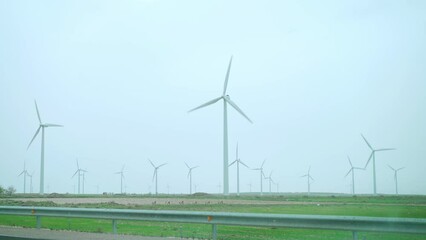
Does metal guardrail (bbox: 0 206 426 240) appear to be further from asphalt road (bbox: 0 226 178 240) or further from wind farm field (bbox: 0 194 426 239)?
wind farm field (bbox: 0 194 426 239)

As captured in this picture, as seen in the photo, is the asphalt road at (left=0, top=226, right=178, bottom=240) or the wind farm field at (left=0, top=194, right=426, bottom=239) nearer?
the asphalt road at (left=0, top=226, right=178, bottom=240)

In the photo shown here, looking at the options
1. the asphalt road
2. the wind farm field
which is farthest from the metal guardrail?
the wind farm field

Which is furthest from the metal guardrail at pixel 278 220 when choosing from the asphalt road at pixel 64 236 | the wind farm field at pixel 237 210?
the wind farm field at pixel 237 210

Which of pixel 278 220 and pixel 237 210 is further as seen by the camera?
pixel 237 210

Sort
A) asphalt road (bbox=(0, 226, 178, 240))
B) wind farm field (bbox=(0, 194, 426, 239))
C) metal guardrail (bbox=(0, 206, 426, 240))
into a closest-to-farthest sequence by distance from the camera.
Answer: metal guardrail (bbox=(0, 206, 426, 240)) → asphalt road (bbox=(0, 226, 178, 240)) → wind farm field (bbox=(0, 194, 426, 239))

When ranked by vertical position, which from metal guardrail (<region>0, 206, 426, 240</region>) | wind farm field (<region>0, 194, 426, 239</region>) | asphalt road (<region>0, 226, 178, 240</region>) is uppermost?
metal guardrail (<region>0, 206, 426, 240</region>)

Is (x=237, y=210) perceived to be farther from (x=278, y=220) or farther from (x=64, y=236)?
(x=278, y=220)

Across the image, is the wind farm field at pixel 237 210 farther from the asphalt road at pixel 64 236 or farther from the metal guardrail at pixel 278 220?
the asphalt road at pixel 64 236

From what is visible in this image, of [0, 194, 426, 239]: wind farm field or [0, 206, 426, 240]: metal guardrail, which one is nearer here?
[0, 206, 426, 240]: metal guardrail

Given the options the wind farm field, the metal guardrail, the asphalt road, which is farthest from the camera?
the wind farm field

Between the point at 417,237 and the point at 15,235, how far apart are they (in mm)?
11662

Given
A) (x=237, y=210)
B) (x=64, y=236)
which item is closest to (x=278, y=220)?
(x=64, y=236)

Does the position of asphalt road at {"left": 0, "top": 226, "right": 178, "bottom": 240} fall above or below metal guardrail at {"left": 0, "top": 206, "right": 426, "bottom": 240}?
below

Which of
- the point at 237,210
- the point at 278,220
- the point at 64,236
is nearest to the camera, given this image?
the point at 278,220
